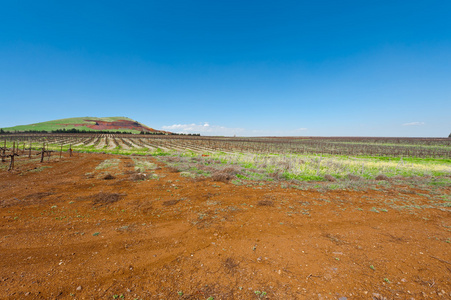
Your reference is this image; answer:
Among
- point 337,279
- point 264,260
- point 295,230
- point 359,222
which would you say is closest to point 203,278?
point 264,260

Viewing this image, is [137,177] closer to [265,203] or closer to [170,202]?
[170,202]

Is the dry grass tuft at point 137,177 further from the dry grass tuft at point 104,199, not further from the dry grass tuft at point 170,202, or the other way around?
the dry grass tuft at point 170,202

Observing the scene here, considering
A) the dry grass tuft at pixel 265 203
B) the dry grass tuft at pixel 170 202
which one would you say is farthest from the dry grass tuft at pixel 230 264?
the dry grass tuft at pixel 170 202

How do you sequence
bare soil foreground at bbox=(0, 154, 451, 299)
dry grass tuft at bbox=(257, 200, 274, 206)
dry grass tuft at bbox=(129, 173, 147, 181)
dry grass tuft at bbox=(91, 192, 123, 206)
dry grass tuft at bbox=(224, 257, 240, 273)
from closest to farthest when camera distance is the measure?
bare soil foreground at bbox=(0, 154, 451, 299)
dry grass tuft at bbox=(224, 257, 240, 273)
dry grass tuft at bbox=(91, 192, 123, 206)
dry grass tuft at bbox=(257, 200, 274, 206)
dry grass tuft at bbox=(129, 173, 147, 181)

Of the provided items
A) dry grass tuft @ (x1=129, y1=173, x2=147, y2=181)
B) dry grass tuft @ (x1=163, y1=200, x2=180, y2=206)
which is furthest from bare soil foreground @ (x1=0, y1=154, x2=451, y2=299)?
dry grass tuft @ (x1=129, y1=173, x2=147, y2=181)

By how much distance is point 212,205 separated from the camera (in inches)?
352

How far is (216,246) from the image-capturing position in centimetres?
555

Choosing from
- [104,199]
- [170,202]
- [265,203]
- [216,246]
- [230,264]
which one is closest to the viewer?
[230,264]

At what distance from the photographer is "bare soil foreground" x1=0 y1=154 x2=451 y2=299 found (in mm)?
4012

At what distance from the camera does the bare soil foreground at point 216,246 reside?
13.2ft

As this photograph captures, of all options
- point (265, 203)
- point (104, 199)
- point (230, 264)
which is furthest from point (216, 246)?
point (104, 199)

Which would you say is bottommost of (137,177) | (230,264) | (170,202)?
(230,264)

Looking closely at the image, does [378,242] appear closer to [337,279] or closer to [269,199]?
[337,279]

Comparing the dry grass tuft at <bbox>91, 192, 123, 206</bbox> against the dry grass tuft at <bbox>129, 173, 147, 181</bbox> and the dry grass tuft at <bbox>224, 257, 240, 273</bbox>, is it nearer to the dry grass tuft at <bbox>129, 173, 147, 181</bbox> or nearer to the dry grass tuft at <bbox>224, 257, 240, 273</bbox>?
the dry grass tuft at <bbox>129, 173, 147, 181</bbox>
